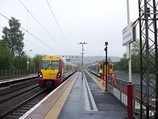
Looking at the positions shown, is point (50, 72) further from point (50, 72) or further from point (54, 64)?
point (54, 64)

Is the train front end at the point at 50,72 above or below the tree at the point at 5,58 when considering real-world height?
below

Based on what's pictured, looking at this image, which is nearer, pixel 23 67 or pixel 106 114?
pixel 106 114

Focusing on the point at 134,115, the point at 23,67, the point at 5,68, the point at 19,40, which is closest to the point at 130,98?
the point at 134,115

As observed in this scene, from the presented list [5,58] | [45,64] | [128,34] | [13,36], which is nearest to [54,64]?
[45,64]

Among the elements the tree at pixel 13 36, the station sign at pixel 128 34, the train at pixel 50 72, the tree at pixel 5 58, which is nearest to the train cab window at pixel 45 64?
the train at pixel 50 72

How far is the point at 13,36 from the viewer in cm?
8912

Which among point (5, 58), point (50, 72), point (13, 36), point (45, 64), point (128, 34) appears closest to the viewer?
point (128, 34)

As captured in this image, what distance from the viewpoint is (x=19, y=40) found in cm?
9050

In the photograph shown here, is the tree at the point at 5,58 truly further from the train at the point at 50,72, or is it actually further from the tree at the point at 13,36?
the train at the point at 50,72

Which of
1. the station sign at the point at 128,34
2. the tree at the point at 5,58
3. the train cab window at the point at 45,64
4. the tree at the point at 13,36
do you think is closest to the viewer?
the station sign at the point at 128,34

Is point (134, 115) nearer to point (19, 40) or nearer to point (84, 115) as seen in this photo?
point (84, 115)

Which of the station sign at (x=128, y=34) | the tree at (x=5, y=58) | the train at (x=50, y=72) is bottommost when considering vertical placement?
the train at (x=50, y=72)

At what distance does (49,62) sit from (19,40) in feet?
211

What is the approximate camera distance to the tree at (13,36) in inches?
3511
